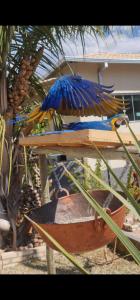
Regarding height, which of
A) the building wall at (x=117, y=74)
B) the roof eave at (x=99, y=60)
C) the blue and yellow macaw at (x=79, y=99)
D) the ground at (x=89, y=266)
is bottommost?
the ground at (x=89, y=266)

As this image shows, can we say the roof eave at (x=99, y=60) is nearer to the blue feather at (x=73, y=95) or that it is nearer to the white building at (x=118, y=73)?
the white building at (x=118, y=73)

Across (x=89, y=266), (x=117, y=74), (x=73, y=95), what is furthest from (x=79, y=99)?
(x=117, y=74)

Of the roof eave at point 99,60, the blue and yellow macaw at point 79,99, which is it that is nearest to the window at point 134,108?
the roof eave at point 99,60

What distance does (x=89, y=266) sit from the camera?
387 cm

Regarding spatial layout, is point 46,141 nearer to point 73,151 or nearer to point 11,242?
point 73,151

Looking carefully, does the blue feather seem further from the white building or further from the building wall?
the building wall

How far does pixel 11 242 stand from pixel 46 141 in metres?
2.26

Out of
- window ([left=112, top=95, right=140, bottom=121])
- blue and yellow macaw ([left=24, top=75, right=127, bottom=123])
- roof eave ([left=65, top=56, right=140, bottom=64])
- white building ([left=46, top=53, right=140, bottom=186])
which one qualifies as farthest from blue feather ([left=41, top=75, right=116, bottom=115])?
window ([left=112, top=95, right=140, bottom=121])

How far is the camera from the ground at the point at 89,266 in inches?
145

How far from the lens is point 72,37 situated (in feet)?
13.1

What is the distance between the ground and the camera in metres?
3.69

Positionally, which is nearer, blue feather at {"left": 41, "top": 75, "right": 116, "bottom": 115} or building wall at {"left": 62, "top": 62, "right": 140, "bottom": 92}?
blue feather at {"left": 41, "top": 75, "right": 116, "bottom": 115}
